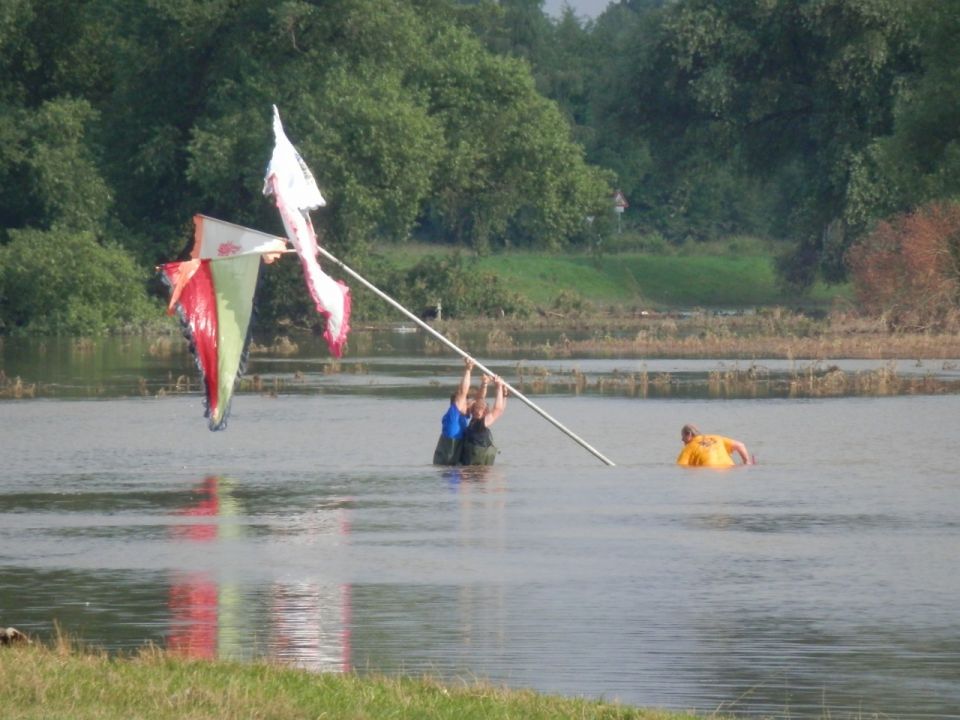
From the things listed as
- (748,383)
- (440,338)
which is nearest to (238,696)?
(440,338)

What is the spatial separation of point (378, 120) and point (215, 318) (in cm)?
3904

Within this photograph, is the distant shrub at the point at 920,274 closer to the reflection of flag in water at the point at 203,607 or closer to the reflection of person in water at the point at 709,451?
the reflection of person in water at the point at 709,451

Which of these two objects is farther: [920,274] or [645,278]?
[645,278]

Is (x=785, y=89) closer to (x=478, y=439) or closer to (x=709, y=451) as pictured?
(x=478, y=439)

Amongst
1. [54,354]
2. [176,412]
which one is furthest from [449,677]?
[54,354]

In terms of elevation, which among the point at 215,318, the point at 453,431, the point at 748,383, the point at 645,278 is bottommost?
the point at 453,431

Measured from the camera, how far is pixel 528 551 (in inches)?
699

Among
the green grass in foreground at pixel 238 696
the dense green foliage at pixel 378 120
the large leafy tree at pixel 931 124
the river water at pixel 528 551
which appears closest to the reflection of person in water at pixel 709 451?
the river water at pixel 528 551

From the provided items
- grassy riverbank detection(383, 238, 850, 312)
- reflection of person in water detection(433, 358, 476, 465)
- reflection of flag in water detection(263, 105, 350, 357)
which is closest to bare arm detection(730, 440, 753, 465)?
reflection of person in water detection(433, 358, 476, 465)

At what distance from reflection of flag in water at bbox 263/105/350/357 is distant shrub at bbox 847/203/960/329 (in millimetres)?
27798

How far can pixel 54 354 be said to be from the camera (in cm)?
5131

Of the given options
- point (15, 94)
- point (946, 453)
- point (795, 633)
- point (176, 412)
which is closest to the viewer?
point (795, 633)

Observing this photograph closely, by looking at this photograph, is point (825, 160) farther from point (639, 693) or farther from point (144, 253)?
point (639, 693)

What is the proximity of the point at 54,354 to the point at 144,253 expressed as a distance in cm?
1369
